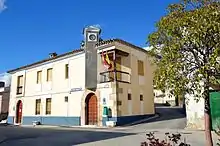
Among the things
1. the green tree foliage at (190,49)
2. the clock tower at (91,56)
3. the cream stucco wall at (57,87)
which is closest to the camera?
the green tree foliage at (190,49)

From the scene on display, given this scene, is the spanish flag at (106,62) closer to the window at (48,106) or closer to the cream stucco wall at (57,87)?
the cream stucco wall at (57,87)

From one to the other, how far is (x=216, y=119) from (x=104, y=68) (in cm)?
1007

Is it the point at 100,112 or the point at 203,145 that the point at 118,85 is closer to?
the point at 100,112

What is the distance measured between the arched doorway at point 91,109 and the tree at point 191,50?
15.7m

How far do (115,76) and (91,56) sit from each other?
10.7 feet

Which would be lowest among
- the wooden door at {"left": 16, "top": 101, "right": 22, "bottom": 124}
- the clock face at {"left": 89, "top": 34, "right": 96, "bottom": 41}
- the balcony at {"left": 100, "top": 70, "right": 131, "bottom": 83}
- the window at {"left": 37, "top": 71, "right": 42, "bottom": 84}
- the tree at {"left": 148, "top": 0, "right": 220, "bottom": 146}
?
the wooden door at {"left": 16, "top": 101, "right": 22, "bottom": 124}

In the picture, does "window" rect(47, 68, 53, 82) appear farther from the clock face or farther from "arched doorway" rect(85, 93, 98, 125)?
the clock face

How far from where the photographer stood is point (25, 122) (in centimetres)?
2853

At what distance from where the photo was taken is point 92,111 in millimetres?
21984

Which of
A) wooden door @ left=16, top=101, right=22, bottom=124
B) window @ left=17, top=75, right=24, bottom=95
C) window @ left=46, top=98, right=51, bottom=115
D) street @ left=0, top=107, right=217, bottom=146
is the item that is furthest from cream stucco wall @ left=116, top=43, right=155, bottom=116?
wooden door @ left=16, top=101, right=22, bottom=124

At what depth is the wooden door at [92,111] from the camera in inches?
852

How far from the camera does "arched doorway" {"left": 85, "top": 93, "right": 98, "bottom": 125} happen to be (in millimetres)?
21656

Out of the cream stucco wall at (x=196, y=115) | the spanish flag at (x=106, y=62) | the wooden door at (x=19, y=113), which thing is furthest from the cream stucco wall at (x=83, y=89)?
the cream stucco wall at (x=196, y=115)

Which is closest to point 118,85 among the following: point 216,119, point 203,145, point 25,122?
point 216,119
